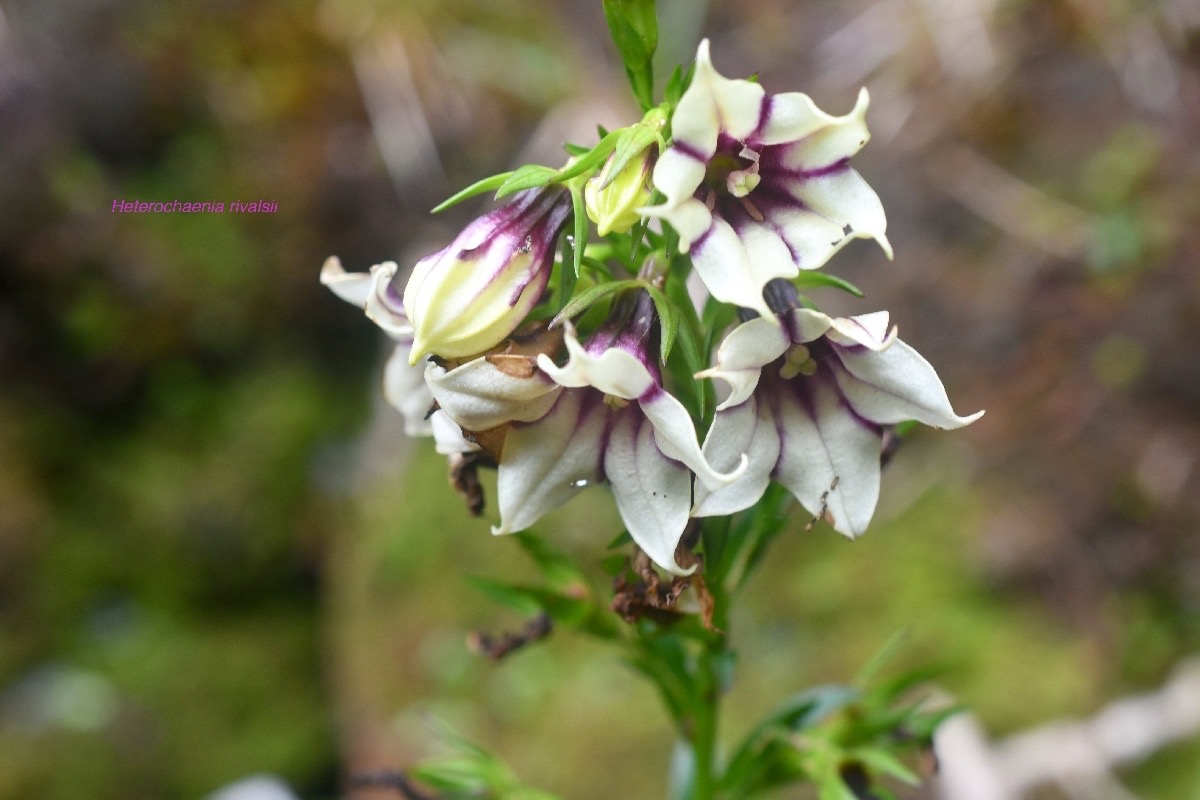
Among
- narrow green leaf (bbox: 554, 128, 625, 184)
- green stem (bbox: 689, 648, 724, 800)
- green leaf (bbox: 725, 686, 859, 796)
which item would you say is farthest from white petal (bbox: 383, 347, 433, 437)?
green leaf (bbox: 725, 686, 859, 796)

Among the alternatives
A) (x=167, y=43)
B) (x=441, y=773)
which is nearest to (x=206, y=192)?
(x=167, y=43)

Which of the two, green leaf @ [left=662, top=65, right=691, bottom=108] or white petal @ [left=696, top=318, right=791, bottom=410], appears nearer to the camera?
white petal @ [left=696, top=318, right=791, bottom=410]

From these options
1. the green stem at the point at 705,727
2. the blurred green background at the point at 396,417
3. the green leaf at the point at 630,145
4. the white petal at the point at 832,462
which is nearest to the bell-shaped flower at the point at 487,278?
the green leaf at the point at 630,145

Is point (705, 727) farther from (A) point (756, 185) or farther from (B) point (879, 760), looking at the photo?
(A) point (756, 185)

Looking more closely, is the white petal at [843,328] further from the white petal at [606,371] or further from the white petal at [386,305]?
the white petal at [386,305]

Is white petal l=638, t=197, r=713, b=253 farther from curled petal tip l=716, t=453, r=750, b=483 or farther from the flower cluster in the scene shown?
curled petal tip l=716, t=453, r=750, b=483

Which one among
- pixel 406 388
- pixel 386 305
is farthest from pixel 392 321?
pixel 406 388

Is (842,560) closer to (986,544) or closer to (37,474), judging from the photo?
(986,544)
